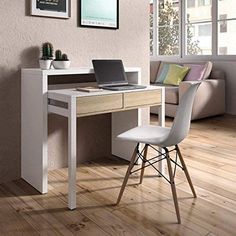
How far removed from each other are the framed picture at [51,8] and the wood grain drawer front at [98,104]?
2.79 ft

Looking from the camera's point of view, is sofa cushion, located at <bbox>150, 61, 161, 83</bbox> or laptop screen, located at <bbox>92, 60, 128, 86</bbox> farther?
sofa cushion, located at <bbox>150, 61, 161, 83</bbox>

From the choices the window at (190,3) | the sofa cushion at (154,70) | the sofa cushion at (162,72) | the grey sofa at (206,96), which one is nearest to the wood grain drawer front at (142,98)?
the grey sofa at (206,96)

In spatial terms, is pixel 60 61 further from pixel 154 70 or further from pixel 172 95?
pixel 154 70

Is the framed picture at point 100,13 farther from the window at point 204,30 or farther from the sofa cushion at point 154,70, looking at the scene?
the window at point 204,30

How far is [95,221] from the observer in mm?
1899

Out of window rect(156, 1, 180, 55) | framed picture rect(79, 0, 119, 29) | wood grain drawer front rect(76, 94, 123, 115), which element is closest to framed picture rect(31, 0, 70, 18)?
framed picture rect(79, 0, 119, 29)

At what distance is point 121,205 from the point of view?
211cm

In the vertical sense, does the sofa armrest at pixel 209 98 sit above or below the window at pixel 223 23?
below

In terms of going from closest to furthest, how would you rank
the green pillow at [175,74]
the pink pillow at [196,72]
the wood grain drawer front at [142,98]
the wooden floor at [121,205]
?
1. the wooden floor at [121,205]
2. the wood grain drawer front at [142,98]
3. the pink pillow at [196,72]
4. the green pillow at [175,74]

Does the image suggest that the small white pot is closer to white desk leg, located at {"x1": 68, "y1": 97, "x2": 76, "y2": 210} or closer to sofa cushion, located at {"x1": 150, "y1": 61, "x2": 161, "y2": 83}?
white desk leg, located at {"x1": 68, "y1": 97, "x2": 76, "y2": 210}

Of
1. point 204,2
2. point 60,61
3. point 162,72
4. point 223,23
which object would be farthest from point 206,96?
point 60,61

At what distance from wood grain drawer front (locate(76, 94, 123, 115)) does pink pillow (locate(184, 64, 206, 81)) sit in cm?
296

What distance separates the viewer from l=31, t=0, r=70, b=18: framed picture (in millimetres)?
2477

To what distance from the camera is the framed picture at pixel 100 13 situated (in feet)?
9.04
